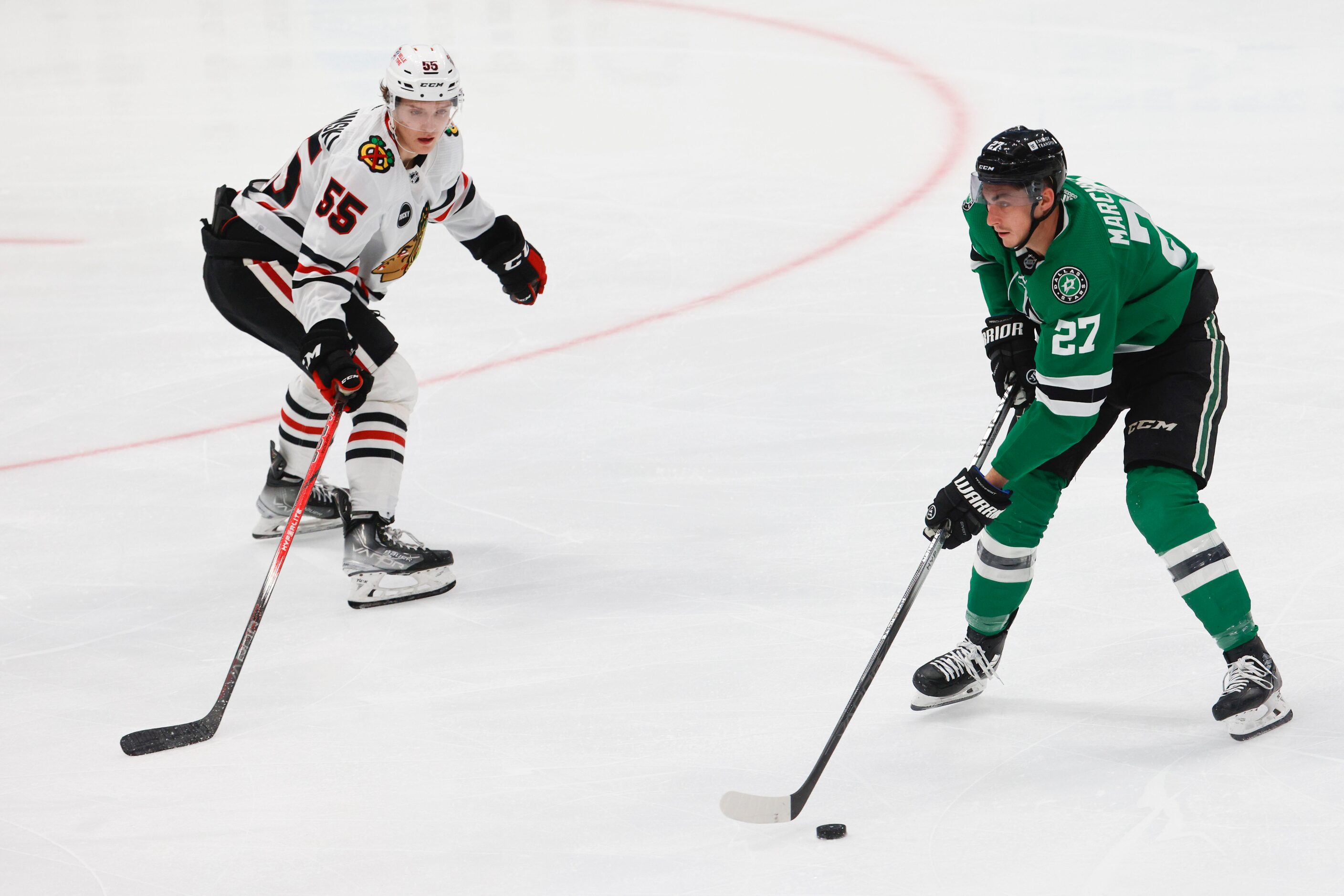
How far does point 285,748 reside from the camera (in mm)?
2662

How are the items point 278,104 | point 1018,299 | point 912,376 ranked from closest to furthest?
point 1018,299, point 912,376, point 278,104

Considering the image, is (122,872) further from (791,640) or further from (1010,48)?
(1010,48)

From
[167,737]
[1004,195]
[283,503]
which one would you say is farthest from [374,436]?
[1004,195]

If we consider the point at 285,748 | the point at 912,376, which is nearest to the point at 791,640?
the point at 285,748

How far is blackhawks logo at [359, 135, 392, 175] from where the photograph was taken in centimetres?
313

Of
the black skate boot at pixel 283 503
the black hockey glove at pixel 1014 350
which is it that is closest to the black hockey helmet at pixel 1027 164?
the black hockey glove at pixel 1014 350

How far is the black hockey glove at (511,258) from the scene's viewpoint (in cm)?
368

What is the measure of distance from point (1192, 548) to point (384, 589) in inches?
65.9

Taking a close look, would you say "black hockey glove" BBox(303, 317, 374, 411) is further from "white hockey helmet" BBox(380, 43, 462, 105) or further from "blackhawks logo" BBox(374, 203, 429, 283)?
"white hockey helmet" BBox(380, 43, 462, 105)

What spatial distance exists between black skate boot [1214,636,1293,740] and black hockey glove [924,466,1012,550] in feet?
1.58

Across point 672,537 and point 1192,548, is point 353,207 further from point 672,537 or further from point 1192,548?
point 1192,548

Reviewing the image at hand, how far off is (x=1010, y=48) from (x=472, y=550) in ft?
17.1

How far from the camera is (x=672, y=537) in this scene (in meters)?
3.48

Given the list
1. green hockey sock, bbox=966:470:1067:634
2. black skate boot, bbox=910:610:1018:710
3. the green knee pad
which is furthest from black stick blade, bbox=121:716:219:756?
the green knee pad
